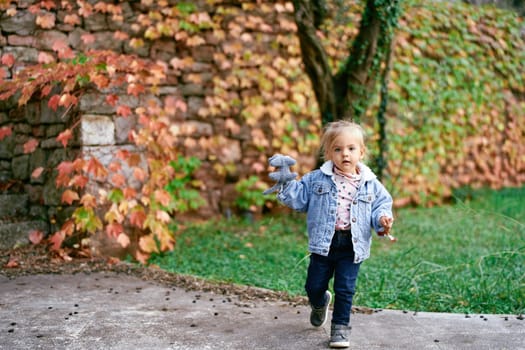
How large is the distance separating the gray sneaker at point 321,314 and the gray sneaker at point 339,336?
21 centimetres

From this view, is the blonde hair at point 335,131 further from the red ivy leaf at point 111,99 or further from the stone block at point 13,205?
the stone block at point 13,205

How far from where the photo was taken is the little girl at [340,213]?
2773mm

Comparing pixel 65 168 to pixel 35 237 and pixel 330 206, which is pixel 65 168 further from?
pixel 330 206

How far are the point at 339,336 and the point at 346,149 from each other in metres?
0.86

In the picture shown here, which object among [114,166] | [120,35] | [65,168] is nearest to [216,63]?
[120,35]

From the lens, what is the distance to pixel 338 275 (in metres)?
2.80

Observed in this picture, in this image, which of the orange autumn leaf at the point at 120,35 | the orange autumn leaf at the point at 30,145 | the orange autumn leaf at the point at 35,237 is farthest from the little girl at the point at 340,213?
the orange autumn leaf at the point at 120,35

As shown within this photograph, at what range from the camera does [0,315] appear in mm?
3107

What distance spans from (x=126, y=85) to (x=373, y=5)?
7.92 ft

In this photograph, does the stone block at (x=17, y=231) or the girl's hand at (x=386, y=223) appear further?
the stone block at (x=17, y=231)

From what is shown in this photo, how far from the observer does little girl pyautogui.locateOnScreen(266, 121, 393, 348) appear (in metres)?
2.77

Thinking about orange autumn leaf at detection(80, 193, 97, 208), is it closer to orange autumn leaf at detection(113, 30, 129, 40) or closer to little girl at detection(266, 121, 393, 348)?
little girl at detection(266, 121, 393, 348)

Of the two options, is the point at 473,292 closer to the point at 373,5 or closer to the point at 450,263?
the point at 450,263

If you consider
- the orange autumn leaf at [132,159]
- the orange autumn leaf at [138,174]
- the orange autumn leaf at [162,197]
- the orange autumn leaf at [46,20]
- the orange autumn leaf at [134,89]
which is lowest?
the orange autumn leaf at [162,197]
